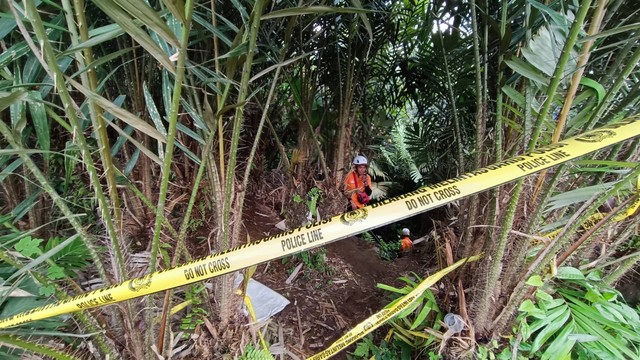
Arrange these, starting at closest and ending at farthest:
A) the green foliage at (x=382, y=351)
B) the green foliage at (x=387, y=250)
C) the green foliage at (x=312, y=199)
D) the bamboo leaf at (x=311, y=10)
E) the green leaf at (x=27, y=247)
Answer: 1. the bamboo leaf at (x=311, y=10)
2. the green leaf at (x=27, y=247)
3. the green foliage at (x=382, y=351)
4. the green foliage at (x=312, y=199)
5. the green foliage at (x=387, y=250)

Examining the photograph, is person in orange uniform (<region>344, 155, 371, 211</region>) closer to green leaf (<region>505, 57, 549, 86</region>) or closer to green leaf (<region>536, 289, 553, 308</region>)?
green leaf (<region>536, 289, 553, 308</region>)

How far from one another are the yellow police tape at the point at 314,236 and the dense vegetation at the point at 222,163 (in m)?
0.08

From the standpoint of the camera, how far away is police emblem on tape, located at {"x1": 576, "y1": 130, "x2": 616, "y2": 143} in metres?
0.69

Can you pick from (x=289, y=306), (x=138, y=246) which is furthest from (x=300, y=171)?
(x=138, y=246)

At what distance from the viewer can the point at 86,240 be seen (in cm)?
70

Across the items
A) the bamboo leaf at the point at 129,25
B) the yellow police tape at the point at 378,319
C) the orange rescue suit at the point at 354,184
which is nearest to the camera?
the bamboo leaf at the point at 129,25

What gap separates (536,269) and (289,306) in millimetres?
951

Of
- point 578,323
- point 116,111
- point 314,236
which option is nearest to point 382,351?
point 578,323

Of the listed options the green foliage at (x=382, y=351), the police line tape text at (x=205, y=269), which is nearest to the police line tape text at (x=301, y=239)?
the police line tape text at (x=205, y=269)

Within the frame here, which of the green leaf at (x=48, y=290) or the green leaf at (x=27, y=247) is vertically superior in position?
the green leaf at (x=27, y=247)

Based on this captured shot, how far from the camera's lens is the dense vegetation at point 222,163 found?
653mm

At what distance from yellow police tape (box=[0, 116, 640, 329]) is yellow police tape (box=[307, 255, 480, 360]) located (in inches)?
19.7

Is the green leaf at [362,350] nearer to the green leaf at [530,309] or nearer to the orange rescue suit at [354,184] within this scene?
the green leaf at [530,309]

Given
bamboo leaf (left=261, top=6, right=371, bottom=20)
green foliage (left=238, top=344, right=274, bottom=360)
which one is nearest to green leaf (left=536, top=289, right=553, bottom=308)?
green foliage (left=238, top=344, right=274, bottom=360)
